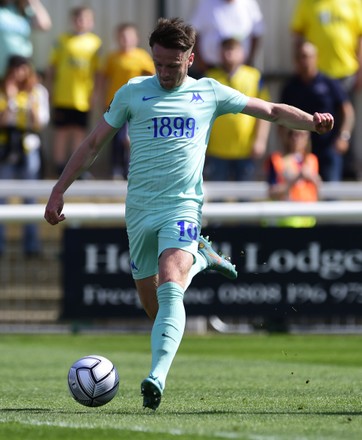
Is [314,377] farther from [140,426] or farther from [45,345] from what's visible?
[45,345]

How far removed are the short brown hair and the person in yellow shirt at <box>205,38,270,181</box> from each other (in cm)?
791

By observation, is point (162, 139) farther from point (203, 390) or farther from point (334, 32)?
point (334, 32)

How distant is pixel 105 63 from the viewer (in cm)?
1714

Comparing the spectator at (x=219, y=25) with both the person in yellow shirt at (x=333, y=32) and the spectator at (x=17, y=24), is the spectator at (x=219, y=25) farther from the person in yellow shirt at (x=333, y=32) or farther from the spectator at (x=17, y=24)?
the spectator at (x=17, y=24)

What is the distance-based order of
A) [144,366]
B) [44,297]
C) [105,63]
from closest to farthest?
[144,366]
[44,297]
[105,63]

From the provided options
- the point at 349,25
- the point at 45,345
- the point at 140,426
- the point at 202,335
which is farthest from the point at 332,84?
the point at 140,426

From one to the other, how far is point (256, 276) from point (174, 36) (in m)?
7.12

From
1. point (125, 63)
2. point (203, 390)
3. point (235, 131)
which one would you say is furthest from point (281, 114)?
point (125, 63)

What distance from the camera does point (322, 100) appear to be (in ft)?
50.8

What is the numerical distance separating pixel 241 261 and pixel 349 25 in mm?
4165

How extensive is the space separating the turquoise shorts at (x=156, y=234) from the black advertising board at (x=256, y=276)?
6.52 metres

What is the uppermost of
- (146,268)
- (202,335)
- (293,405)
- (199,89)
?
(199,89)

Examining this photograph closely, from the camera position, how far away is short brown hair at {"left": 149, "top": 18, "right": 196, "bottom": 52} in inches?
282

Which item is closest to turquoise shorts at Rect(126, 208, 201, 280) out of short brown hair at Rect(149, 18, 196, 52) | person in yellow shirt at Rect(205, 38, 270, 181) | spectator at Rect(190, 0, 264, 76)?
short brown hair at Rect(149, 18, 196, 52)
